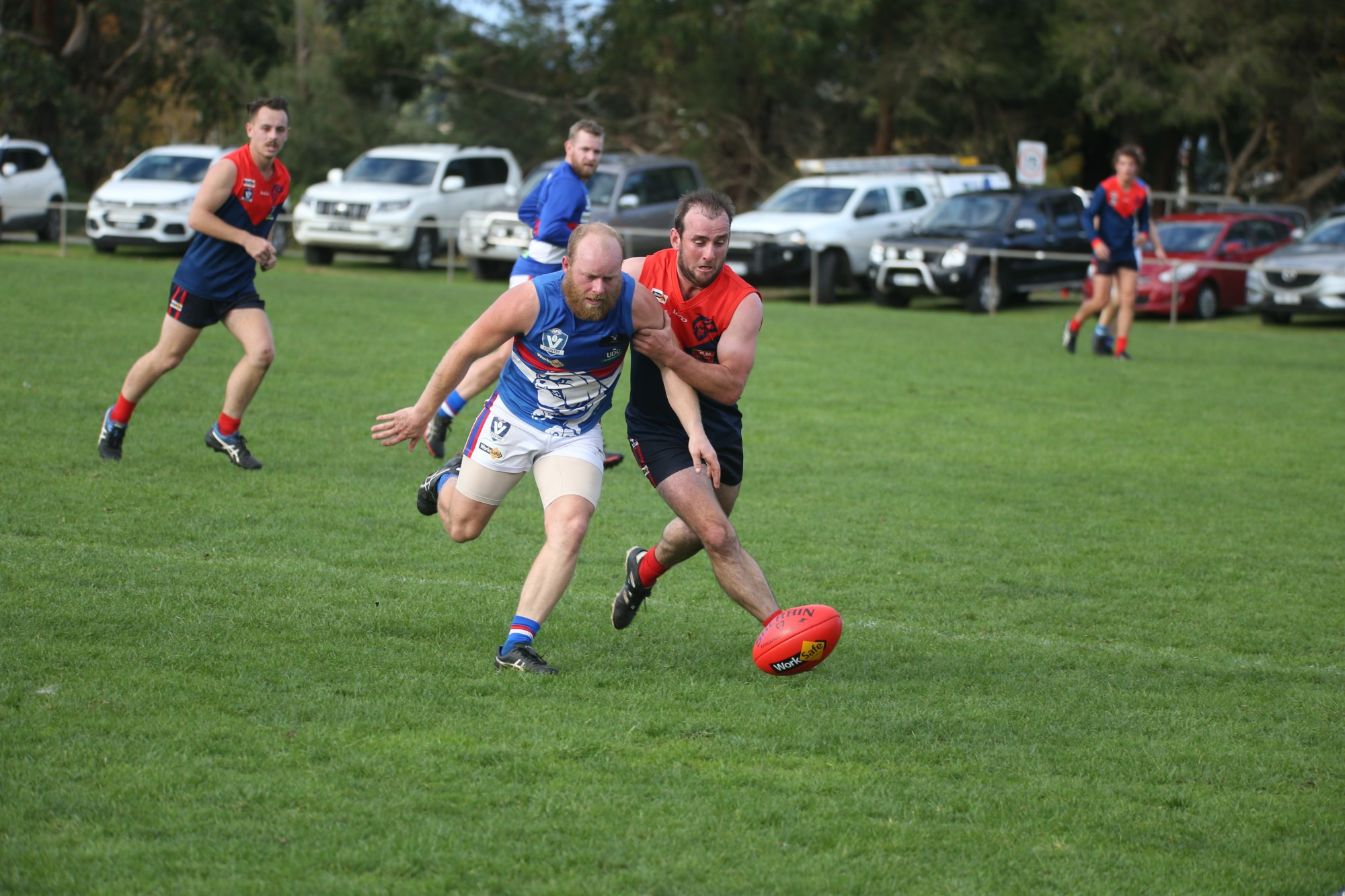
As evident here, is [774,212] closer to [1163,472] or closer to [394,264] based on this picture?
[394,264]

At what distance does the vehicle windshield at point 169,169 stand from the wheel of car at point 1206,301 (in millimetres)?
17168

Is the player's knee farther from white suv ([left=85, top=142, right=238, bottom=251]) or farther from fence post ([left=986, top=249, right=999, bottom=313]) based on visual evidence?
white suv ([left=85, top=142, right=238, bottom=251])

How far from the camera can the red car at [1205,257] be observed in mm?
21719

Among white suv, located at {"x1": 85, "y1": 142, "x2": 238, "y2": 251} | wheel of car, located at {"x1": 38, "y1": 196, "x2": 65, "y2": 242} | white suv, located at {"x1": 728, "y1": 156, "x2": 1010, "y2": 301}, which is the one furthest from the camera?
wheel of car, located at {"x1": 38, "y1": 196, "x2": 65, "y2": 242}

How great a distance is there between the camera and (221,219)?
844 centimetres

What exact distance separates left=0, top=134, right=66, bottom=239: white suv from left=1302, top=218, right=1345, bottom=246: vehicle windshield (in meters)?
21.7

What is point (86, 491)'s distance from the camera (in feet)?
25.2

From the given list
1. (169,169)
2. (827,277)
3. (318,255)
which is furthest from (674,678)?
(169,169)

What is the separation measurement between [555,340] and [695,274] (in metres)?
0.66

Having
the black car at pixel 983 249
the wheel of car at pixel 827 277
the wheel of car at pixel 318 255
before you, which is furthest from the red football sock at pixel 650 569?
the wheel of car at pixel 318 255

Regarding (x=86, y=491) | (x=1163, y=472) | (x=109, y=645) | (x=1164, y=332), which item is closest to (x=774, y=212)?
(x=1164, y=332)

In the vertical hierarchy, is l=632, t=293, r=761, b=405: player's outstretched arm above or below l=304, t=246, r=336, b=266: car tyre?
above

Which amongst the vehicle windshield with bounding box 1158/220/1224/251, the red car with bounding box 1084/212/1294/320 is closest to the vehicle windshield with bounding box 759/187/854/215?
the red car with bounding box 1084/212/1294/320

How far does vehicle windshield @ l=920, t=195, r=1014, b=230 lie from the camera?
74.0 feet
